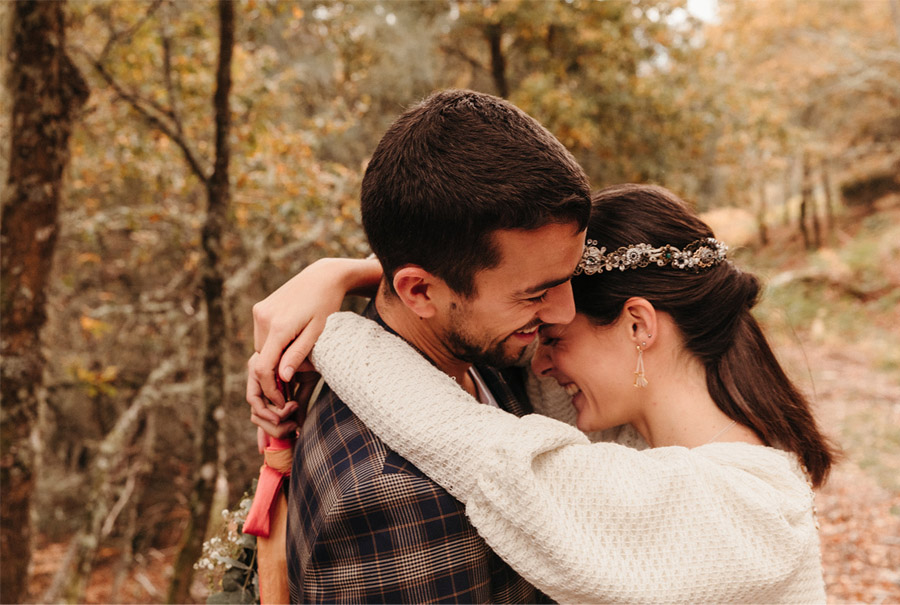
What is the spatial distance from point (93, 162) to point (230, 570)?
5421 mm

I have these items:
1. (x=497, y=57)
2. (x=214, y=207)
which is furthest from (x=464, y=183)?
(x=497, y=57)

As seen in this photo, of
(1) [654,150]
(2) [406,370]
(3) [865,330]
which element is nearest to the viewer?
(2) [406,370]

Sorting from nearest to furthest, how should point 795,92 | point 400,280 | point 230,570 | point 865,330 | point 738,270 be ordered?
point 400,280 → point 230,570 → point 738,270 → point 865,330 → point 795,92

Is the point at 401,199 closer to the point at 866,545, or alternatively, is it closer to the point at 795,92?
the point at 866,545

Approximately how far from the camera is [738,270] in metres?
2.09

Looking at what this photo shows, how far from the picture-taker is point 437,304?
5.64 ft

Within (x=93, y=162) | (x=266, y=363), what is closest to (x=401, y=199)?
(x=266, y=363)

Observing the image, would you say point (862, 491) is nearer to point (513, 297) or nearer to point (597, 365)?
point (597, 365)

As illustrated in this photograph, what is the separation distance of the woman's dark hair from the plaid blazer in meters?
0.90

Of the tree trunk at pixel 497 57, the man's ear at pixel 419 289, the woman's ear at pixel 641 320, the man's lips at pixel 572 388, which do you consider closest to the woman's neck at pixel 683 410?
the woman's ear at pixel 641 320

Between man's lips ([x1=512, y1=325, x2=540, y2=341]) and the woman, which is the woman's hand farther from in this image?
man's lips ([x1=512, y1=325, x2=540, y2=341])

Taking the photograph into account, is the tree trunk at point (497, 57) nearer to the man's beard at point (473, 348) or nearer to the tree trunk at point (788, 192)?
the man's beard at point (473, 348)

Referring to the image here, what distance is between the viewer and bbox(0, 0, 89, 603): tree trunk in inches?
111

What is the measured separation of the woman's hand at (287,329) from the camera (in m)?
1.75
